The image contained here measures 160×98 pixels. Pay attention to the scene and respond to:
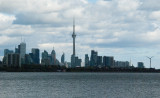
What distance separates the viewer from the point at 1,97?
117 meters

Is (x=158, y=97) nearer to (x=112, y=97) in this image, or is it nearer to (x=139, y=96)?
(x=139, y=96)

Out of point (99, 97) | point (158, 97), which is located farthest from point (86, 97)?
point (158, 97)

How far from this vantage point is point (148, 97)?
403 feet

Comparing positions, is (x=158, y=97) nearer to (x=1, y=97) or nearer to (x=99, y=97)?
(x=99, y=97)

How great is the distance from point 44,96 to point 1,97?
12.6 metres

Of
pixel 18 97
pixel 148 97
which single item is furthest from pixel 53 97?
pixel 148 97

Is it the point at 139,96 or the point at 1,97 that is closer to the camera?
the point at 1,97

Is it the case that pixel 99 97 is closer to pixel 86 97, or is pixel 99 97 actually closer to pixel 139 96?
pixel 86 97

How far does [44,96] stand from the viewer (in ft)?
399

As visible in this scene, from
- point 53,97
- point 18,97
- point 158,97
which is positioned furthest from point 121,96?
point 18,97

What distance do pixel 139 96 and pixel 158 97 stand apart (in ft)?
19.0

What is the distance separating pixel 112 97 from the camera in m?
121

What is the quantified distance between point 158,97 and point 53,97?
101 ft

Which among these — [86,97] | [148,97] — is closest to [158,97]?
[148,97]
